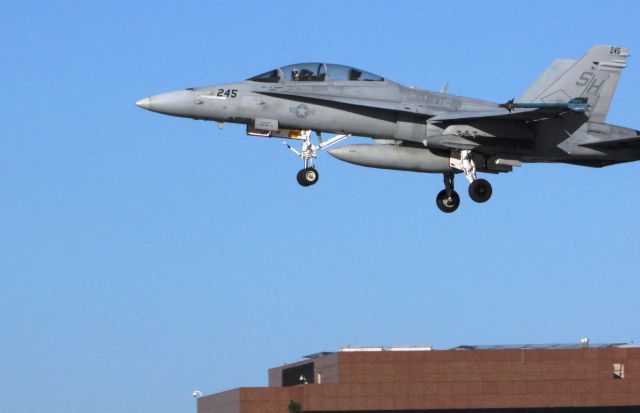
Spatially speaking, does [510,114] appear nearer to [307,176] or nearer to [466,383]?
[307,176]

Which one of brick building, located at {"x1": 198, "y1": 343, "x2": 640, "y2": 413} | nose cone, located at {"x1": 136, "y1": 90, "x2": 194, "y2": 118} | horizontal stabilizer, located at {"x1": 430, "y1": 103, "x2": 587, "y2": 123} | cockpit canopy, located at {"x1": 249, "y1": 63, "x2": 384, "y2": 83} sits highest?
cockpit canopy, located at {"x1": 249, "y1": 63, "x2": 384, "y2": 83}

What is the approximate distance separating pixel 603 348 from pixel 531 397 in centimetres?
412

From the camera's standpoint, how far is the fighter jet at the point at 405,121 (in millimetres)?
43406

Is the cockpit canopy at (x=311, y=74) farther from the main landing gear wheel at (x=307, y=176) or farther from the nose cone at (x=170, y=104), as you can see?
the main landing gear wheel at (x=307, y=176)

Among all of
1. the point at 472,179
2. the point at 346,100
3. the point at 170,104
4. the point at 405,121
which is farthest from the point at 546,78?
the point at 170,104

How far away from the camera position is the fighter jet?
43406 millimetres

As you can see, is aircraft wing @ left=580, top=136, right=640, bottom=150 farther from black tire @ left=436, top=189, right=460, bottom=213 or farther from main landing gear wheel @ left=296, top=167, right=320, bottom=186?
main landing gear wheel @ left=296, top=167, right=320, bottom=186

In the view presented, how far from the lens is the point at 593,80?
46.2 metres

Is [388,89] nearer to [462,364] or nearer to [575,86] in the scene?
[575,86]

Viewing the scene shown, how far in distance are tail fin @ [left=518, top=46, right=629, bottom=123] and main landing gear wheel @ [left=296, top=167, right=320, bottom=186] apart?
316 inches

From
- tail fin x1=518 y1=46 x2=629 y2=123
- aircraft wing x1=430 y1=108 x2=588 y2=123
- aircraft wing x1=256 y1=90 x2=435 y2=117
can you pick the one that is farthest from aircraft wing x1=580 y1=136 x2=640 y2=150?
aircraft wing x1=256 y1=90 x2=435 y2=117

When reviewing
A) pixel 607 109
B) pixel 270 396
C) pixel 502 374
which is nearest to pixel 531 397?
pixel 502 374

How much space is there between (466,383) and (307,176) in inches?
1116

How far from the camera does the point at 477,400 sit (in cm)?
6944
